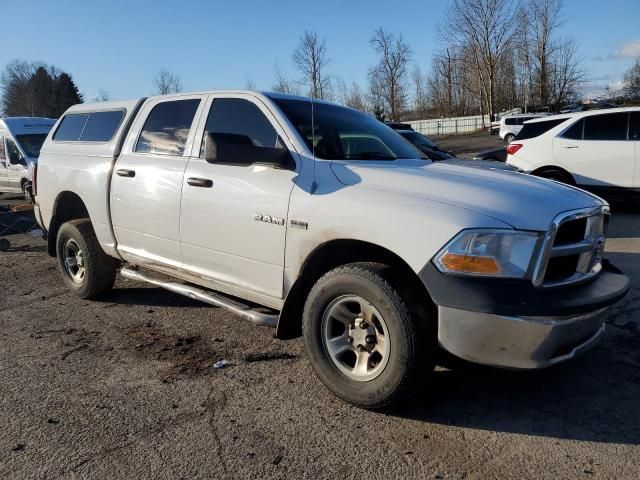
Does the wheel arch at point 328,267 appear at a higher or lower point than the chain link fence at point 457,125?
lower

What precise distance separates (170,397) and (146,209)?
169cm

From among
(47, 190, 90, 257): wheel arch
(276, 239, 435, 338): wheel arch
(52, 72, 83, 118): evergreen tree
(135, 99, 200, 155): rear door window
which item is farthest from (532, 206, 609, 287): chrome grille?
(52, 72, 83, 118): evergreen tree

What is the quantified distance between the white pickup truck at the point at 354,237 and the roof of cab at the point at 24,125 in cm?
1161

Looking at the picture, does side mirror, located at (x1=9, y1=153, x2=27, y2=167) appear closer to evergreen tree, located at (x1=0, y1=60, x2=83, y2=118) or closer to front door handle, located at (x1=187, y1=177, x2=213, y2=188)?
front door handle, located at (x1=187, y1=177, x2=213, y2=188)

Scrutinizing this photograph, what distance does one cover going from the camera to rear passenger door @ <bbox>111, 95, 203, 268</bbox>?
13.8ft

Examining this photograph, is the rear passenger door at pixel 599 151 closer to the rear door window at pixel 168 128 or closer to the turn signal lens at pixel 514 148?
Answer: the turn signal lens at pixel 514 148

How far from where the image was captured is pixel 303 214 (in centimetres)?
333

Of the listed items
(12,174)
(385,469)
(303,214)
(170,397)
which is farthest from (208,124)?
(12,174)

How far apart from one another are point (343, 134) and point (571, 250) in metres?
1.87

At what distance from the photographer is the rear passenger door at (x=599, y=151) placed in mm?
9031

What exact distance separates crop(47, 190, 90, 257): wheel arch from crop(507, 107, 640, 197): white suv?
298 inches

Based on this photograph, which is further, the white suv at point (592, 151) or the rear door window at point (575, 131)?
the rear door window at point (575, 131)

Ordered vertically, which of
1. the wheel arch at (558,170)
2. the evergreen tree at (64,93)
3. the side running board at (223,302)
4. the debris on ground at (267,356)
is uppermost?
the evergreen tree at (64,93)

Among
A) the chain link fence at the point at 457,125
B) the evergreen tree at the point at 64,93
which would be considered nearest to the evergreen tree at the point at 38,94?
the evergreen tree at the point at 64,93
